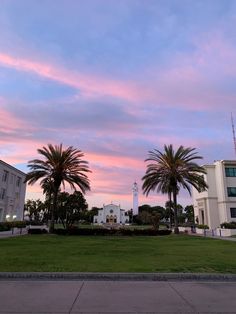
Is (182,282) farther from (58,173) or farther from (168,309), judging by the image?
(58,173)

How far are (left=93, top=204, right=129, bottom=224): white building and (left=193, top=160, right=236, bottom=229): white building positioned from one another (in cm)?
9366

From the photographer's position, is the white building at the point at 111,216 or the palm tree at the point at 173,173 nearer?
the palm tree at the point at 173,173

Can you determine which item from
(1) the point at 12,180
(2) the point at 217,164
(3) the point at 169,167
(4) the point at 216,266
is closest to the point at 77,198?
(1) the point at 12,180

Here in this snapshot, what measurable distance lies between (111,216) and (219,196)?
9923 cm

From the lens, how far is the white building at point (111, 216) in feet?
528

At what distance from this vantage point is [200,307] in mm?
7547

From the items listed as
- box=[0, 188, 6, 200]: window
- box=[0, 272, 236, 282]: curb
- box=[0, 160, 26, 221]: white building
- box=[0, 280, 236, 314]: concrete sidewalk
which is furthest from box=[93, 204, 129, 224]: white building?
box=[0, 280, 236, 314]: concrete sidewalk

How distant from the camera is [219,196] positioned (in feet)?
219

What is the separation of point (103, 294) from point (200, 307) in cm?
238

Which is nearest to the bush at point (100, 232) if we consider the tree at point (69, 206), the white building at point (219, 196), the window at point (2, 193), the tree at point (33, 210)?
the tree at point (69, 206)

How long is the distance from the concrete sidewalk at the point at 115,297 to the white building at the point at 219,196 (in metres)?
56.7

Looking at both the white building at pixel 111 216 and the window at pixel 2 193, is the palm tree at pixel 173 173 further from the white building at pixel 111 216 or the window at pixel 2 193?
the white building at pixel 111 216

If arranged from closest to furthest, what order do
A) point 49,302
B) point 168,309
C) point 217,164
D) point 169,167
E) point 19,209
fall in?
point 168,309 < point 49,302 < point 169,167 < point 217,164 < point 19,209

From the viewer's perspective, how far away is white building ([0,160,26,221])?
65113mm
